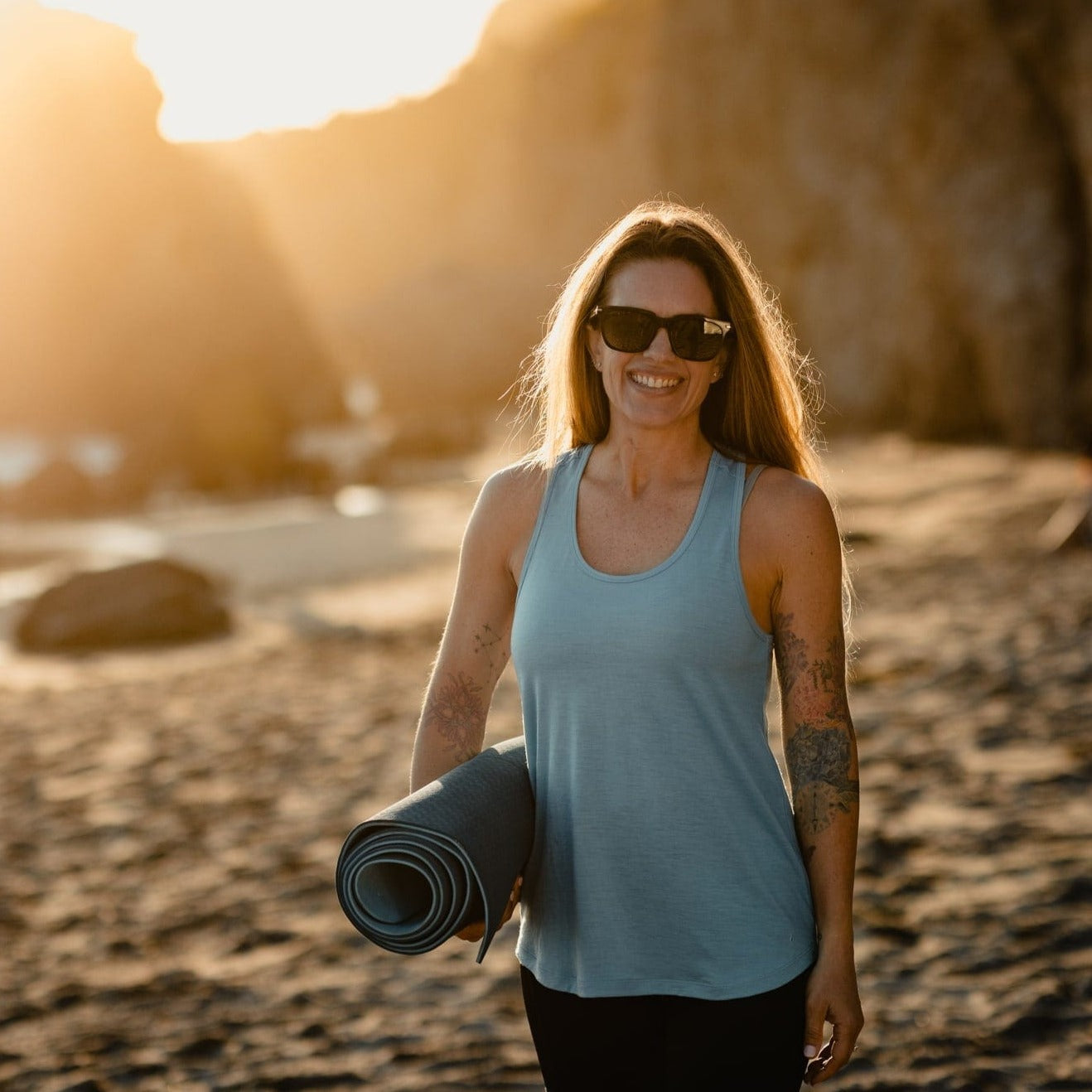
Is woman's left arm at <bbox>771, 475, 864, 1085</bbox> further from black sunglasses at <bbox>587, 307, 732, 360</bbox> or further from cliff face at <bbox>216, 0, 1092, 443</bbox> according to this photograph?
cliff face at <bbox>216, 0, 1092, 443</bbox>

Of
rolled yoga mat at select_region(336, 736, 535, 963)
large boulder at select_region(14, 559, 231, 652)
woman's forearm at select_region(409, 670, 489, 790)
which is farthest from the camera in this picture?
large boulder at select_region(14, 559, 231, 652)

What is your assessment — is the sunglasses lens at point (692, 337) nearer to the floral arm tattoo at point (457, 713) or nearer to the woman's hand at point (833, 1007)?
the floral arm tattoo at point (457, 713)

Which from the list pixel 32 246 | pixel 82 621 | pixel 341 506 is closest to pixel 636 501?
pixel 82 621

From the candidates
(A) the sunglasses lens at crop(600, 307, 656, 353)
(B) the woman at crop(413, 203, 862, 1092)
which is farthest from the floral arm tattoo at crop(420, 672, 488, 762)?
(A) the sunglasses lens at crop(600, 307, 656, 353)

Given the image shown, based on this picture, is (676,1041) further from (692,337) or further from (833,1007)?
(692,337)

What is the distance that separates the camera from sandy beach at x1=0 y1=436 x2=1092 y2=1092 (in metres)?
3.92

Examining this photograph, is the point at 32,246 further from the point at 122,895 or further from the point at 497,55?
the point at 497,55

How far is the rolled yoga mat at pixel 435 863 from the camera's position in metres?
2.02

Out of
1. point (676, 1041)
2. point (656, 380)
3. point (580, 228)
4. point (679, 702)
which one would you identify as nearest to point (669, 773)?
point (679, 702)

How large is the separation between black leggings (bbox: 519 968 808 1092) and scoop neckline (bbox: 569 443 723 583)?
0.66m

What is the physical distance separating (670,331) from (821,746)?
2.38ft

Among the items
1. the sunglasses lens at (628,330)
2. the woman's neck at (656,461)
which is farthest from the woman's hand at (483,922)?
the sunglasses lens at (628,330)

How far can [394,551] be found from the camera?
1959 centimetres

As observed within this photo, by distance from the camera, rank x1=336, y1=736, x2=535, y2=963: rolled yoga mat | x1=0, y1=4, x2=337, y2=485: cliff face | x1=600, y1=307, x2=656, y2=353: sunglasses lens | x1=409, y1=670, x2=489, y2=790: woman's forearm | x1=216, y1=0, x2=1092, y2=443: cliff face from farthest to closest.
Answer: x1=0, y1=4, x2=337, y2=485: cliff face, x1=216, y1=0, x2=1092, y2=443: cliff face, x1=409, y1=670, x2=489, y2=790: woman's forearm, x1=600, y1=307, x2=656, y2=353: sunglasses lens, x1=336, y1=736, x2=535, y2=963: rolled yoga mat
